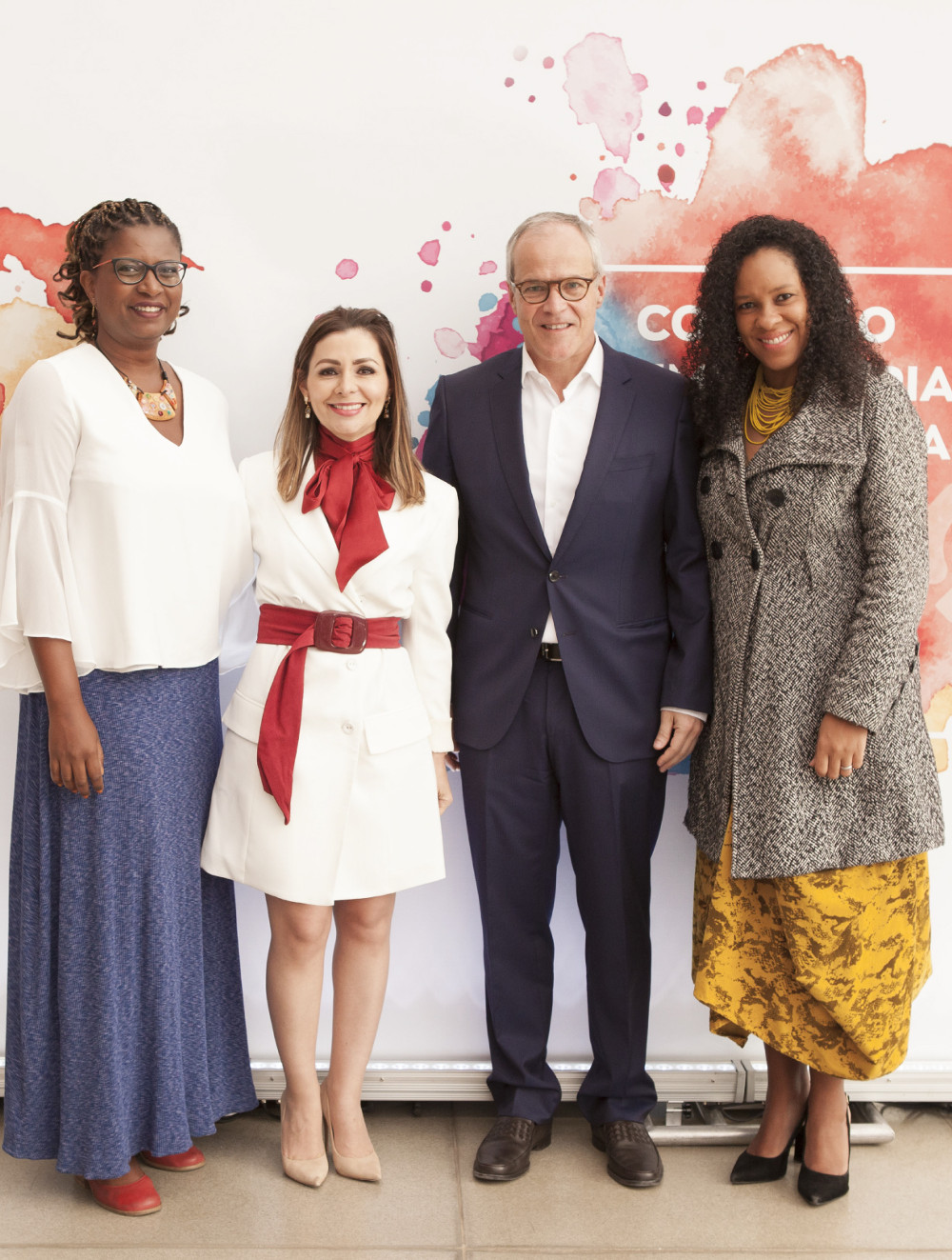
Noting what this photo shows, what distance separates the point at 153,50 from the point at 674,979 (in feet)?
7.80

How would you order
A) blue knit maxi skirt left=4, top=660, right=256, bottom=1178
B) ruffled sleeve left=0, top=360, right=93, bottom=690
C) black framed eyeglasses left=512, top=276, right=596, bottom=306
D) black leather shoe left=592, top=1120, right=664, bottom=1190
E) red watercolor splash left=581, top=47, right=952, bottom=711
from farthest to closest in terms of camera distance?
1. red watercolor splash left=581, top=47, right=952, bottom=711
2. black leather shoe left=592, top=1120, right=664, bottom=1190
3. black framed eyeglasses left=512, top=276, right=596, bottom=306
4. blue knit maxi skirt left=4, top=660, right=256, bottom=1178
5. ruffled sleeve left=0, top=360, right=93, bottom=690

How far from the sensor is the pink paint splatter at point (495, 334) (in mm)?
2432

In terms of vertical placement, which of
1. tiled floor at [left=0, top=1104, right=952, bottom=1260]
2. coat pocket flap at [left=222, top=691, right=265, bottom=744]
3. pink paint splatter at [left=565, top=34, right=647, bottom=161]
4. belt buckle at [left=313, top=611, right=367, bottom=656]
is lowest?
tiled floor at [left=0, top=1104, right=952, bottom=1260]

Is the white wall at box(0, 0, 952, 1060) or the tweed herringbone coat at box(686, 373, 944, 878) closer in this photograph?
the tweed herringbone coat at box(686, 373, 944, 878)

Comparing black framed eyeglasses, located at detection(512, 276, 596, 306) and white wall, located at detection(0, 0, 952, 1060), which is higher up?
white wall, located at detection(0, 0, 952, 1060)

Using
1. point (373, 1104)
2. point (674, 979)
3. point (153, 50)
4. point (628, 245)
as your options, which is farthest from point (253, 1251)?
point (153, 50)

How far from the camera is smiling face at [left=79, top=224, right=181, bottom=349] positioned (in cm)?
201

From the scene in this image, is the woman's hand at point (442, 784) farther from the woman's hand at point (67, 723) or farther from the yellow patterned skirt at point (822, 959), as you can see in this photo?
the woman's hand at point (67, 723)

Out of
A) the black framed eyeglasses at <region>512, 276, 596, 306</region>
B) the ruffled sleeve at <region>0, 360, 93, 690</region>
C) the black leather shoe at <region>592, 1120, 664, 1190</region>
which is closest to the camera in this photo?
the ruffled sleeve at <region>0, 360, 93, 690</region>

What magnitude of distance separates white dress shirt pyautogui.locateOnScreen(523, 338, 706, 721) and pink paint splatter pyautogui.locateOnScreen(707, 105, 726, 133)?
56cm

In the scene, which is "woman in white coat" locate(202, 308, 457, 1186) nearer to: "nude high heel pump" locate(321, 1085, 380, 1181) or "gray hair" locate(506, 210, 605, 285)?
"nude high heel pump" locate(321, 1085, 380, 1181)

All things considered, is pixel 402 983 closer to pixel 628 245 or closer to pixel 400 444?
pixel 400 444

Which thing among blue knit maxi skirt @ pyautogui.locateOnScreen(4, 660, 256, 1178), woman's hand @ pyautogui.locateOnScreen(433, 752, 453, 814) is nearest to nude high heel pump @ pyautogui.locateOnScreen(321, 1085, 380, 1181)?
blue knit maxi skirt @ pyautogui.locateOnScreen(4, 660, 256, 1178)

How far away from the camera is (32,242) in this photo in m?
2.38
